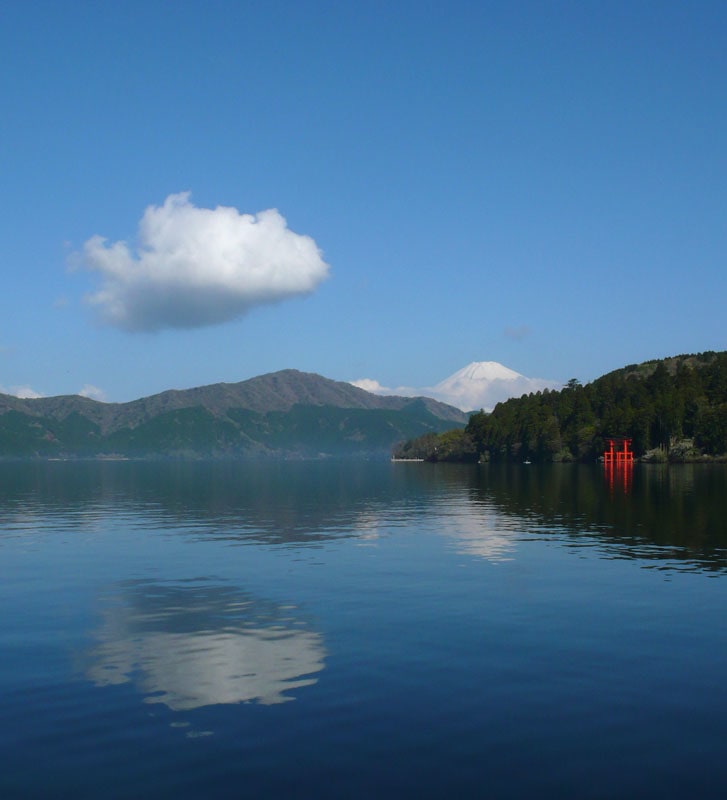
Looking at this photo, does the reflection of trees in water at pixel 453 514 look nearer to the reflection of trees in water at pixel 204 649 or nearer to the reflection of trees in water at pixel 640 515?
the reflection of trees in water at pixel 640 515

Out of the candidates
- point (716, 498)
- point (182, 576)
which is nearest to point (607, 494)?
point (716, 498)

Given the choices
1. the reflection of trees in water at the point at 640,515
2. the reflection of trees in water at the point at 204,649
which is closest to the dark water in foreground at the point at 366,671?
the reflection of trees in water at the point at 204,649

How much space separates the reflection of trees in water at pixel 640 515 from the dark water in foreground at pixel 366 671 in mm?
830

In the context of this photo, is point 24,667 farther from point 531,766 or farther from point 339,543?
point 339,543

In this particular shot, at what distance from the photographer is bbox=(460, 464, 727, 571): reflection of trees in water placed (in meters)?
50.9

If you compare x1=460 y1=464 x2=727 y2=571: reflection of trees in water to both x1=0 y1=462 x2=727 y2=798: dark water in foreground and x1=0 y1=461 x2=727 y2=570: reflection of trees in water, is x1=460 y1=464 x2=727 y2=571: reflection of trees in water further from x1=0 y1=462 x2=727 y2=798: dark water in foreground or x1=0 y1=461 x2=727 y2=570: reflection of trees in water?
x1=0 y1=462 x2=727 y2=798: dark water in foreground

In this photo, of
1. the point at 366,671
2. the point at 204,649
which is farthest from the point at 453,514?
the point at 366,671

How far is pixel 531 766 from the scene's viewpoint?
646 inches

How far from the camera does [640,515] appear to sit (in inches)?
3019

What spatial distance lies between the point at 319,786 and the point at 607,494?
3994 inches

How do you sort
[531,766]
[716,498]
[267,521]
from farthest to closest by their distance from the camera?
[716,498] → [267,521] → [531,766]

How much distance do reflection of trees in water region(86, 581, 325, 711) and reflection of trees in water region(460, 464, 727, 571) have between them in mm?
25981

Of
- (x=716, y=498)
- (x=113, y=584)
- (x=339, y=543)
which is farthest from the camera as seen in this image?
(x=716, y=498)

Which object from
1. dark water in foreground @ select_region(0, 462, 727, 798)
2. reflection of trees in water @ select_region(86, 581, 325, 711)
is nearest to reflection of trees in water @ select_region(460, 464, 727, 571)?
dark water in foreground @ select_region(0, 462, 727, 798)
